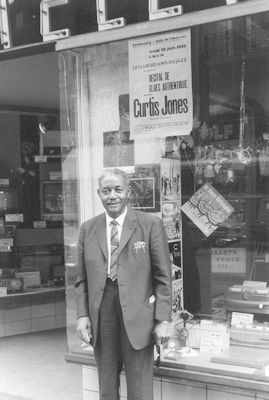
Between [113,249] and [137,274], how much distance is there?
0.21 meters

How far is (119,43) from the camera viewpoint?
4.18 metres

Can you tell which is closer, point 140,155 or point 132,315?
point 132,315

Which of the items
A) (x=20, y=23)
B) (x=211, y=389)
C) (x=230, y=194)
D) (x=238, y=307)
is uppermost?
(x=20, y=23)

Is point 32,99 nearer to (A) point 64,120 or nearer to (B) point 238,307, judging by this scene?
(A) point 64,120

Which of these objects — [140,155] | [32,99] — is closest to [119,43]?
[140,155]


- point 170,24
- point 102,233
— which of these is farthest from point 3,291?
point 170,24

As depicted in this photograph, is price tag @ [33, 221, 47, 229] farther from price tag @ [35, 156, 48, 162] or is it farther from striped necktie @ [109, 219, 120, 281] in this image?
striped necktie @ [109, 219, 120, 281]

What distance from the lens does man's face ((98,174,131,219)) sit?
320 cm

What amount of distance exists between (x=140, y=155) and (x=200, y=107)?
1.98 feet

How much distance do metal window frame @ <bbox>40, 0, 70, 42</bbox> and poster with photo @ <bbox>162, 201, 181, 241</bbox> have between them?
1.51m

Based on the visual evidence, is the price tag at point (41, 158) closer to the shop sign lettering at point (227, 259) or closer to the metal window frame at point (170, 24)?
the metal window frame at point (170, 24)

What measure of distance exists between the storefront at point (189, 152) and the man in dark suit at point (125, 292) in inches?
21.9

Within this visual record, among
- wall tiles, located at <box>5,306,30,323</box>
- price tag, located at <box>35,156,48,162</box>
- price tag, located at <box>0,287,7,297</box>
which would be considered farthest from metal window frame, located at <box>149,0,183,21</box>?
wall tiles, located at <box>5,306,30,323</box>

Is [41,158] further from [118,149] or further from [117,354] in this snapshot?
[117,354]
